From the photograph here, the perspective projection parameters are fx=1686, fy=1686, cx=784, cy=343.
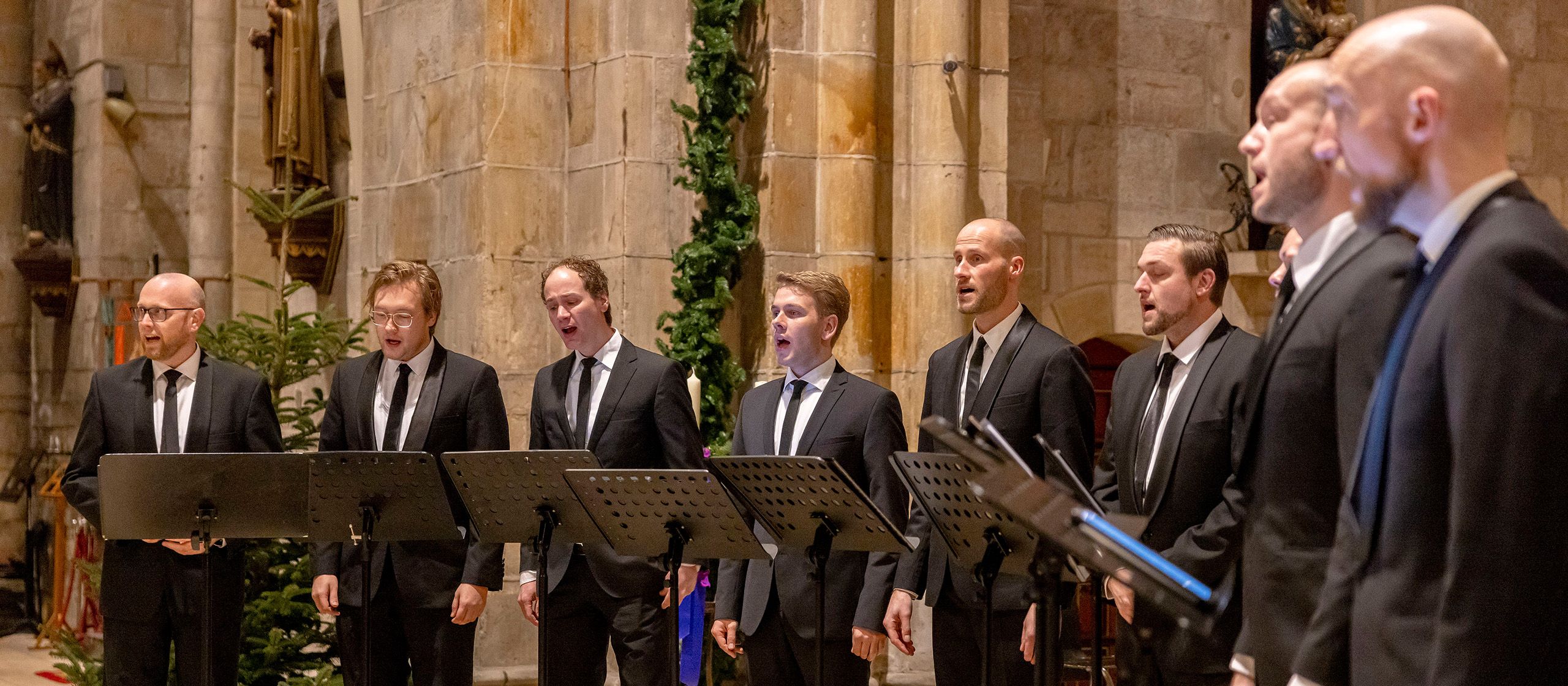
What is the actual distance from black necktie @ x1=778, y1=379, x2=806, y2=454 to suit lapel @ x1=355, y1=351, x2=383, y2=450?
50.6 inches

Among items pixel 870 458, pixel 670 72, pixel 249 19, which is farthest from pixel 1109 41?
pixel 249 19

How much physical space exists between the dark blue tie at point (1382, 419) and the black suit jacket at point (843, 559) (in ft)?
8.17

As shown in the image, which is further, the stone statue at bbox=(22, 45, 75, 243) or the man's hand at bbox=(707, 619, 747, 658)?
the stone statue at bbox=(22, 45, 75, 243)

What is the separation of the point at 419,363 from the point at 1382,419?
3537 millimetres

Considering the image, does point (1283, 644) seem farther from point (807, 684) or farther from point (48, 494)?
point (48, 494)

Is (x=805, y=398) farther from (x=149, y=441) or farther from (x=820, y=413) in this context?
(x=149, y=441)

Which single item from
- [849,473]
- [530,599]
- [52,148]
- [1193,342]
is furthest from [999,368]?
[52,148]

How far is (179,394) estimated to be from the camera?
5449mm

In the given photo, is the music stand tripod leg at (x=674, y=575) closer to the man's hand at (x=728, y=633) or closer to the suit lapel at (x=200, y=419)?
the man's hand at (x=728, y=633)

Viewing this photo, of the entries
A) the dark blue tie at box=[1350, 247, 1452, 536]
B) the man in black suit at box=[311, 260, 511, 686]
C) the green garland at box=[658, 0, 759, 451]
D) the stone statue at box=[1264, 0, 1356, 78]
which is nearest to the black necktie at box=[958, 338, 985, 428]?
the man in black suit at box=[311, 260, 511, 686]

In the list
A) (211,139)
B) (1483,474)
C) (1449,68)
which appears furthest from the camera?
(211,139)

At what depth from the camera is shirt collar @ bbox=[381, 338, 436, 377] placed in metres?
5.22

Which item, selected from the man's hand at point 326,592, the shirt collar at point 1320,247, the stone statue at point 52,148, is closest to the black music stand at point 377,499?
the man's hand at point 326,592

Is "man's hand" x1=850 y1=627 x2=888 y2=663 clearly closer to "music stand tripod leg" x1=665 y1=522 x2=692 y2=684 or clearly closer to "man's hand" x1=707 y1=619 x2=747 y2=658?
"man's hand" x1=707 y1=619 x2=747 y2=658
